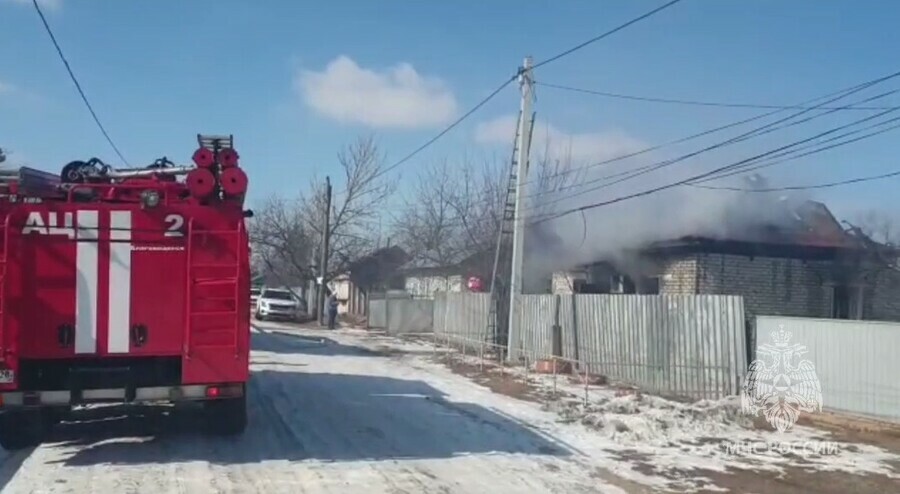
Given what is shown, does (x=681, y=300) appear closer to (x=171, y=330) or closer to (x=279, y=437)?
(x=279, y=437)

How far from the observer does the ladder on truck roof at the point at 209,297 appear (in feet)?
32.6

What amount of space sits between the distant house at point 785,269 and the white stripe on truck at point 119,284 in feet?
52.4

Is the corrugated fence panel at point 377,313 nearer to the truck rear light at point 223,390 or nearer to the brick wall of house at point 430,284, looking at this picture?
the brick wall of house at point 430,284

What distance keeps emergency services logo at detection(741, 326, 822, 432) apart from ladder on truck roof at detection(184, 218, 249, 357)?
27.5ft

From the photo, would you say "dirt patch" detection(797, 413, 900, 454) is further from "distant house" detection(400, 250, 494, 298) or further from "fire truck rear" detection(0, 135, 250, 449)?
"distant house" detection(400, 250, 494, 298)

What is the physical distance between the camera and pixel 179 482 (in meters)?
8.91

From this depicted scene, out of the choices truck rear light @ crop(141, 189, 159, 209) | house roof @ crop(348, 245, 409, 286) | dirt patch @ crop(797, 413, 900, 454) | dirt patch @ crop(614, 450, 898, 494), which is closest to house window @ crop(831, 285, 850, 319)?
dirt patch @ crop(797, 413, 900, 454)

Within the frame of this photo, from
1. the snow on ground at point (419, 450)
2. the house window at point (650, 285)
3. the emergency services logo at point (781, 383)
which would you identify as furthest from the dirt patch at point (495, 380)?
the house window at point (650, 285)

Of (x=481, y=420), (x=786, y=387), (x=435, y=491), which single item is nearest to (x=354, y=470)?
(x=435, y=491)

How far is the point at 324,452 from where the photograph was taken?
10.7m

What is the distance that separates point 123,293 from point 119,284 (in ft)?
0.34

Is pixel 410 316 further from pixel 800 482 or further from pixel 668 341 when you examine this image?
pixel 800 482

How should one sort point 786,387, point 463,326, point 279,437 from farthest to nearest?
1. point 463,326
2. point 786,387
3. point 279,437

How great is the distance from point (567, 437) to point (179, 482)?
17.4ft
